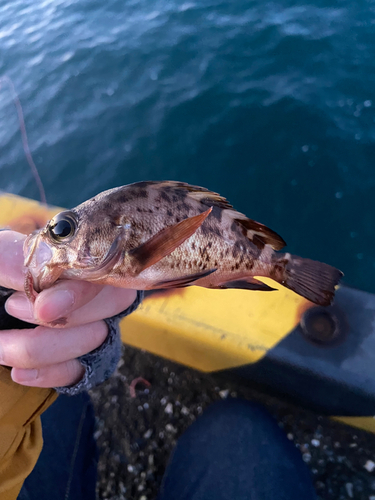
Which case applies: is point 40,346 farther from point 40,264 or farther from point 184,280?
point 184,280

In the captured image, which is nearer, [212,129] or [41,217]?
[41,217]

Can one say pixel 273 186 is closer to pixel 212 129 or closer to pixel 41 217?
pixel 212 129

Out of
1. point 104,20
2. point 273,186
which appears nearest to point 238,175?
point 273,186

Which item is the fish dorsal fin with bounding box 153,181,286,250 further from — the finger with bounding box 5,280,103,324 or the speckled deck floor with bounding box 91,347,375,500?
the speckled deck floor with bounding box 91,347,375,500

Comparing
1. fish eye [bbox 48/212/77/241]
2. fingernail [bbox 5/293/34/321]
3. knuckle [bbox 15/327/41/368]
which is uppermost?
fish eye [bbox 48/212/77/241]

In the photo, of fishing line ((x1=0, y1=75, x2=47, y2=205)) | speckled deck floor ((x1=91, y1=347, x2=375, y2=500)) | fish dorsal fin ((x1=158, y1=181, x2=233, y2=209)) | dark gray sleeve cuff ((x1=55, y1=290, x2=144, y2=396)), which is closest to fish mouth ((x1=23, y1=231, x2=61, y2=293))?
dark gray sleeve cuff ((x1=55, y1=290, x2=144, y2=396))

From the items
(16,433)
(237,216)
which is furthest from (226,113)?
(16,433)

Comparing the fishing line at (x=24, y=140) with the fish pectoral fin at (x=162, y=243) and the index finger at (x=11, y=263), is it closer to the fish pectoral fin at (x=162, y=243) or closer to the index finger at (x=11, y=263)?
the index finger at (x=11, y=263)
